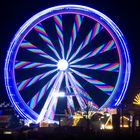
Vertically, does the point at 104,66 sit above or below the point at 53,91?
above

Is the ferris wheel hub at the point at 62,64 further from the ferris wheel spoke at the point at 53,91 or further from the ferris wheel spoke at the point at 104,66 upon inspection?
the ferris wheel spoke at the point at 104,66

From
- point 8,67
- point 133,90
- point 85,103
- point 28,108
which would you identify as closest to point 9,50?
point 8,67

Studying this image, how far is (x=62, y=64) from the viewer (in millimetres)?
32812

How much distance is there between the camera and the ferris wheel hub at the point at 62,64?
32634 millimetres

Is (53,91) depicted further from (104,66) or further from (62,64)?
(104,66)

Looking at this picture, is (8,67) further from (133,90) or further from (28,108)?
(133,90)

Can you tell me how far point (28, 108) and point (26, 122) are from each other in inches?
90.2

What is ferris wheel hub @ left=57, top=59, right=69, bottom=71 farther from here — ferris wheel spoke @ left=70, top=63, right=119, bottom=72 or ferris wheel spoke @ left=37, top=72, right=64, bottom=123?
ferris wheel spoke @ left=70, top=63, right=119, bottom=72

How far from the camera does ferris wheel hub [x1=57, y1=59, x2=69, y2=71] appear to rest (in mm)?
32634

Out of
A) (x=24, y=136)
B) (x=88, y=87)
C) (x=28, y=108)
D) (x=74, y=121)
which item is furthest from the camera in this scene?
(x=88, y=87)

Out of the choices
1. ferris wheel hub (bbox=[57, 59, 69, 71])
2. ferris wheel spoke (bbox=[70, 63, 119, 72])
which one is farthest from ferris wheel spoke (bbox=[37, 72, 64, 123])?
ferris wheel spoke (bbox=[70, 63, 119, 72])

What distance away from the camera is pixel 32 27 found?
33.7m

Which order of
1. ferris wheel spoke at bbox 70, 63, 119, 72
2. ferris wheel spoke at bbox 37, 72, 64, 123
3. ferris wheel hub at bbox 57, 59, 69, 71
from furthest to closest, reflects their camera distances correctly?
ferris wheel spoke at bbox 70, 63, 119, 72 < ferris wheel hub at bbox 57, 59, 69, 71 < ferris wheel spoke at bbox 37, 72, 64, 123

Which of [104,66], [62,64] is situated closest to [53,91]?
[62,64]
